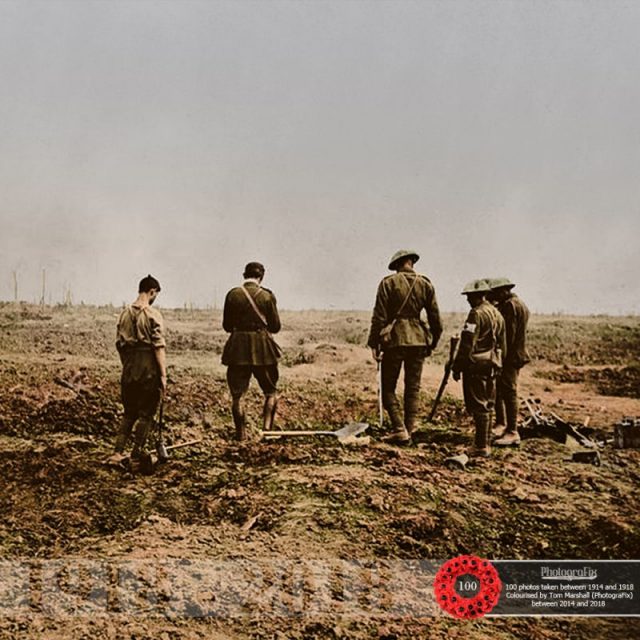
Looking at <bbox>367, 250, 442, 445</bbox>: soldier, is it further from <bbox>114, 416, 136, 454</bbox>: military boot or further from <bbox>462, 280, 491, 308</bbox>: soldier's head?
<bbox>114, 416, 136, 454</bbox>: military boot

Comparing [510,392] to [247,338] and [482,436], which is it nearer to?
[482,436]

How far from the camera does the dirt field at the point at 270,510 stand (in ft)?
11.7

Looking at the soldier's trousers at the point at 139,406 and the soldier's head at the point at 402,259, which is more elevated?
the soldier's head at the point at 402,259

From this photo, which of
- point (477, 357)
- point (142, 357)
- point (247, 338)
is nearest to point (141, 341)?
point (142, 357)

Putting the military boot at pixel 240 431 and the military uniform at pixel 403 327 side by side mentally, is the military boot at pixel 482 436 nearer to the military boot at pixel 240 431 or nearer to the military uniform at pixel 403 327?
the military uniform at pixel 403 327

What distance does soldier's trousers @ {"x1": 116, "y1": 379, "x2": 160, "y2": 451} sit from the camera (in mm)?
5664

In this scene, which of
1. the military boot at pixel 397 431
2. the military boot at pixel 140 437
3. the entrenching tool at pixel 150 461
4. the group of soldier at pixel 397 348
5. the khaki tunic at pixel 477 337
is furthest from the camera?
the military boot at pixel 397 431

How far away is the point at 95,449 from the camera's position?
6000 mm

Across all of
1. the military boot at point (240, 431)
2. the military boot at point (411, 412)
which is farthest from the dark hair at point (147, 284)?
the military boot at point (411, 412)

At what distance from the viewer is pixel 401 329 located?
6.42 m

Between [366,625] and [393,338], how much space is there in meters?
3.28

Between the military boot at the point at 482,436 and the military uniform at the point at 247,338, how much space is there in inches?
83.8

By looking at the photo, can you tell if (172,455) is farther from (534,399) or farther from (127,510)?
(534,399)

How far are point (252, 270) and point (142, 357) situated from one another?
1.52 meters
